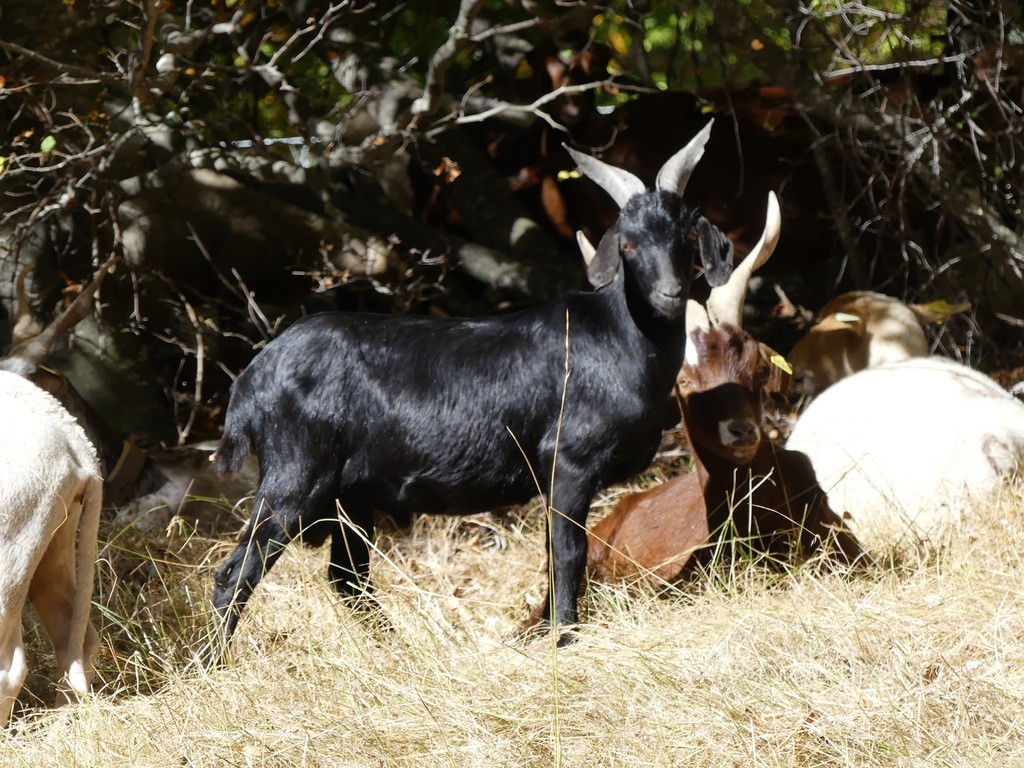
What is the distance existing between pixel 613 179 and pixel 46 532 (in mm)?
2433

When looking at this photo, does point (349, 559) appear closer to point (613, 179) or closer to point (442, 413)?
point (442, 413)

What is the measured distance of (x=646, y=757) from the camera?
312 cm

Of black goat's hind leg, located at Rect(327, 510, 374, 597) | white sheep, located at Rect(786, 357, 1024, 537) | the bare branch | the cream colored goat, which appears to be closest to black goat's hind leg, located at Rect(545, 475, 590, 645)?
black goat's hind leg, located at Rect(327, 510, 374, 597)

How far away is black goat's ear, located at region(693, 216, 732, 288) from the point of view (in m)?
4.41

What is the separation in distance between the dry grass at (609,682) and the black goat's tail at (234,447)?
0.55 m

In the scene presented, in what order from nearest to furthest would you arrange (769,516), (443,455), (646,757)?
(646,757) → (443,455) → (769,516)

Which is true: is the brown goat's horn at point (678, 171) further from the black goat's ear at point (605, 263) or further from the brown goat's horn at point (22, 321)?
the brown goat's horn at point (22, 321)

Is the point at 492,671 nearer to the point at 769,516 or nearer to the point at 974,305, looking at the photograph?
the point at 769,516

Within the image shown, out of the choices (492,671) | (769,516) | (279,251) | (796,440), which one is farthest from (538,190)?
(492,671)

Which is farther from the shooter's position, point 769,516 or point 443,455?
point 769,516

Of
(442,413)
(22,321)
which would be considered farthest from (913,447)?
(22,321)

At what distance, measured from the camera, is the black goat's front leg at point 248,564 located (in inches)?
168

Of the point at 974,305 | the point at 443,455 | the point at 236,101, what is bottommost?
the point at 974,305

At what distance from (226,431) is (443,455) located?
863 millimetres
